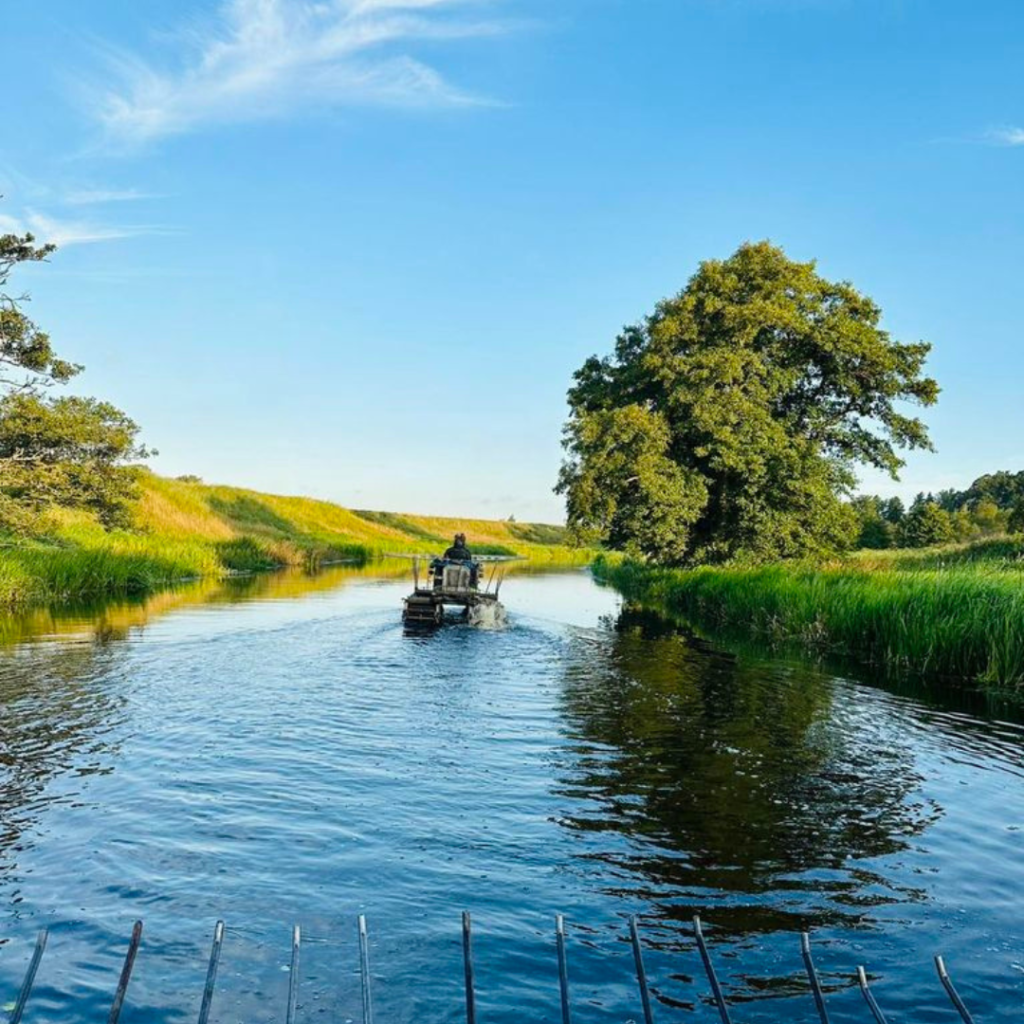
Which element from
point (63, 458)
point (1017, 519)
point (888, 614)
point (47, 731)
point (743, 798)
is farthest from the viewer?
point (1017, 519)

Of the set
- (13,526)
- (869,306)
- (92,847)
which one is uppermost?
(869,306)

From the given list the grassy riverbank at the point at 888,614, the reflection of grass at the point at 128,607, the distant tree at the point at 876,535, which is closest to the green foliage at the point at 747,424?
the grassy riverbank at the point at 888,614

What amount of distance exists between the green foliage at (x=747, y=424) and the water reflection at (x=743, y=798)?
63.8 feet

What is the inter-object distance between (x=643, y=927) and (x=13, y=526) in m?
29.4

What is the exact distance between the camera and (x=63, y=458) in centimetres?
3428

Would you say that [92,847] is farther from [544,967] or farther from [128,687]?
[128,687]

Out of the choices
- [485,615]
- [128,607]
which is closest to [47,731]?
[485,615]

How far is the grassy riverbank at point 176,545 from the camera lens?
3324 centimetres

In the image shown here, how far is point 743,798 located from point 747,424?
29005 millimetres

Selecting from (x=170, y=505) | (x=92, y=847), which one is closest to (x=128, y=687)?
(x=92, y=847)

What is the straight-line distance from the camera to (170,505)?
72.2 meters

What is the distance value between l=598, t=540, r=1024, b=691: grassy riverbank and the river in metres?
2.98

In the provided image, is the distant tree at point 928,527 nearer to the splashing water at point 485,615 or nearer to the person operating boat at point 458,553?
the person operating boat at point 458,553

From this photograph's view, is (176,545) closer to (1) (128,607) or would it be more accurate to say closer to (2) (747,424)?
(1) (128,607)
